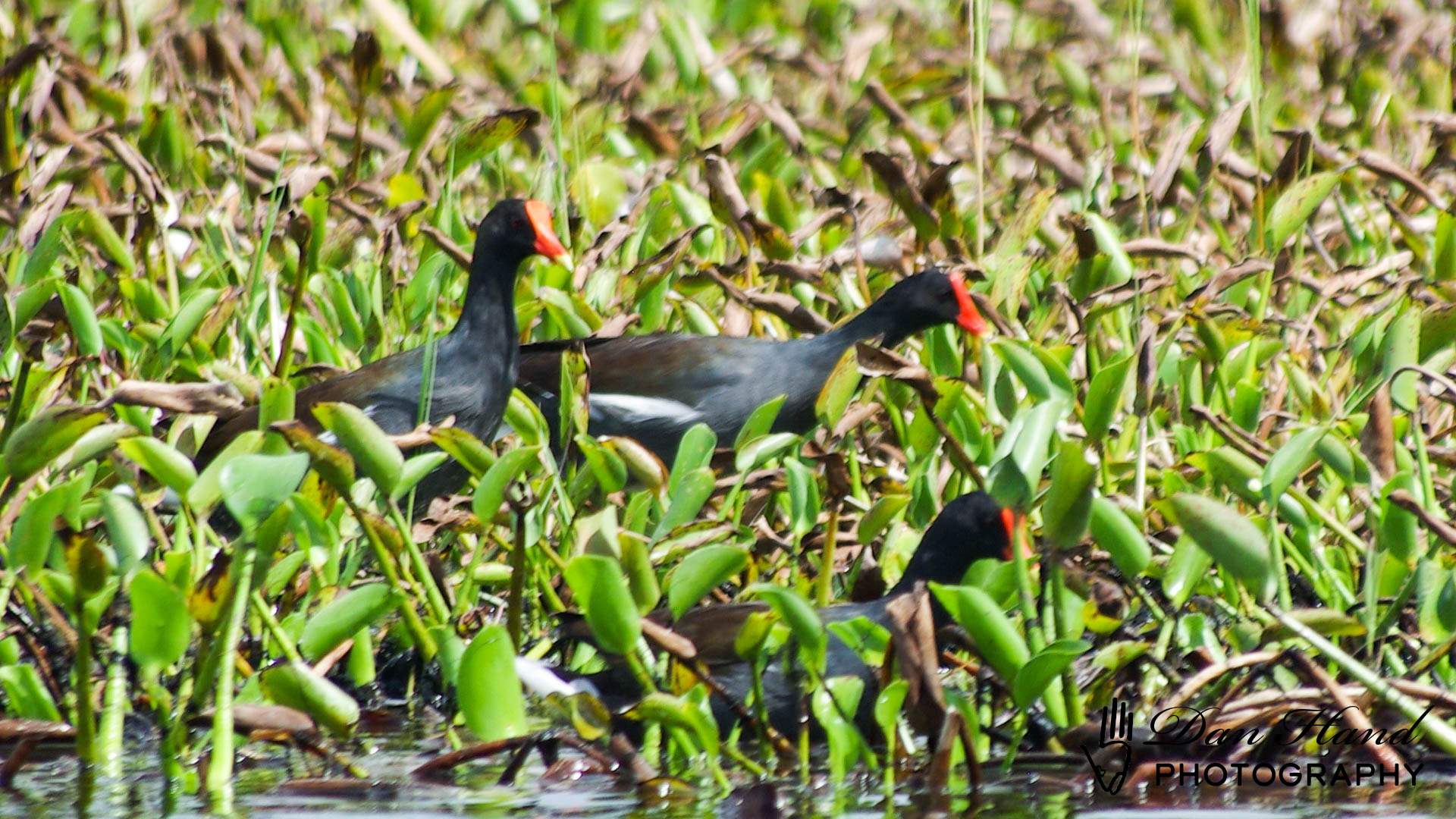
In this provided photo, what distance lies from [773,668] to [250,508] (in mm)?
970

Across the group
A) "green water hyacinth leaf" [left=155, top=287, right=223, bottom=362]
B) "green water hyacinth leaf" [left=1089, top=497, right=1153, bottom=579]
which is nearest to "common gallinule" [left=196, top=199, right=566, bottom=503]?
"green water hyacinth leaf" [left=155, top=287, right=223, bottom=362]

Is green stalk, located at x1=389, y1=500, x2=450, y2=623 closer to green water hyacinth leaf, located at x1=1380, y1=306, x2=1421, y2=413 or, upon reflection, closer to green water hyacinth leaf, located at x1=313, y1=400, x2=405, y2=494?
green water hyacinth leaf, located at x1=313, y1=400, x2=405, y2=494

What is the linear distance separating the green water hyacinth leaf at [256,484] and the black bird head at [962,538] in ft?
3.77

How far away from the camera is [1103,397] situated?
3062 mm

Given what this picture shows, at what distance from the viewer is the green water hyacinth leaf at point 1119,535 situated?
2801mm

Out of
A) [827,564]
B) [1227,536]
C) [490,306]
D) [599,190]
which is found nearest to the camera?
[1227,536]

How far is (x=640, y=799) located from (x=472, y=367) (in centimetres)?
197

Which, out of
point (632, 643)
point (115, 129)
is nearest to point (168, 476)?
point (632, 643)

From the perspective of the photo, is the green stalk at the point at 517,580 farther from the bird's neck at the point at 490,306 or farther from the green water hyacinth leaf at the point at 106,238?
the green water hyacinth leaf at the point at 106,238

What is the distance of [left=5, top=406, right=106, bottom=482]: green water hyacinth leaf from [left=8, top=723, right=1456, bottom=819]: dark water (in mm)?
464

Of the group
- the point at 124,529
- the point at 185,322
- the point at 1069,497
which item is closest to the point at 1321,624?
the point at 1069,497

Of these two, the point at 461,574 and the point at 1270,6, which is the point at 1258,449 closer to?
the point at 461,574

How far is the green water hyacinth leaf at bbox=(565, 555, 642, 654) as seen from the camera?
8.23ft
